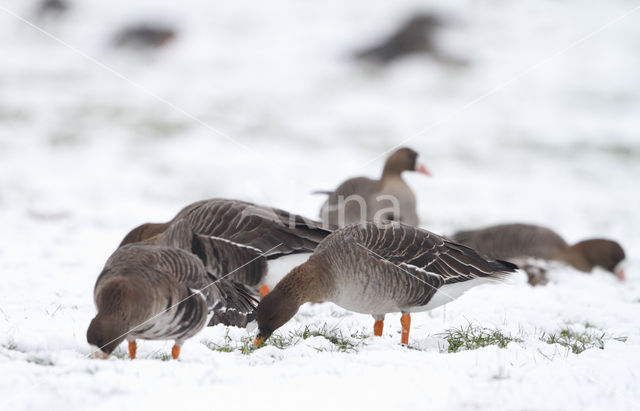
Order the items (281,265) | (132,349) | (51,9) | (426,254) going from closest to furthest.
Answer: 1. (132,349)
2. (426,254)
3. (281,265)
4. (51,9)

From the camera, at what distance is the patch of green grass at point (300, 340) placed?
17.4ft

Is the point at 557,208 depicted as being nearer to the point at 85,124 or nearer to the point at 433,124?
the point at 433,124

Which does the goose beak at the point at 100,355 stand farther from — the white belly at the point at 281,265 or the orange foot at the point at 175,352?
the white belly at the point at 281,265

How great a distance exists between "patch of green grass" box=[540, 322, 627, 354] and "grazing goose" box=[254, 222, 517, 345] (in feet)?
2.67

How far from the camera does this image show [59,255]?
9086mm

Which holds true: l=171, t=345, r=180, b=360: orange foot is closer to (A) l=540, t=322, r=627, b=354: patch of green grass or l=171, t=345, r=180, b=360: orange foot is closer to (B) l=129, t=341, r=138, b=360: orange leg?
(B) l=129, t=341, r=138, b=360: orange leg

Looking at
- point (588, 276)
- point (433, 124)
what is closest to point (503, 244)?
point (588, 276)

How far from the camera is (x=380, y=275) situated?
553 cm

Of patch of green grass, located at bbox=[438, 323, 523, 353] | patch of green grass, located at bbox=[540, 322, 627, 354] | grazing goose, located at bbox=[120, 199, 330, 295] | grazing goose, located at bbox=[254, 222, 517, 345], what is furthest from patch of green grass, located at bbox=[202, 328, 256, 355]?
patch of green grass, located at bbox=[540, 322, 627, 354]

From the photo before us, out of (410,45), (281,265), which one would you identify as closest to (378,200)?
(281,265)

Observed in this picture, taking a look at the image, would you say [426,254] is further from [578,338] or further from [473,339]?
[578,338]

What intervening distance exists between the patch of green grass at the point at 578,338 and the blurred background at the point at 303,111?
200 inches

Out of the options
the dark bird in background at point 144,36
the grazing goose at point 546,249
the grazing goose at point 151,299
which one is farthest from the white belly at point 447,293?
the dark bird in background at point 144,36

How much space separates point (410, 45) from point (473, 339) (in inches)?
1039
